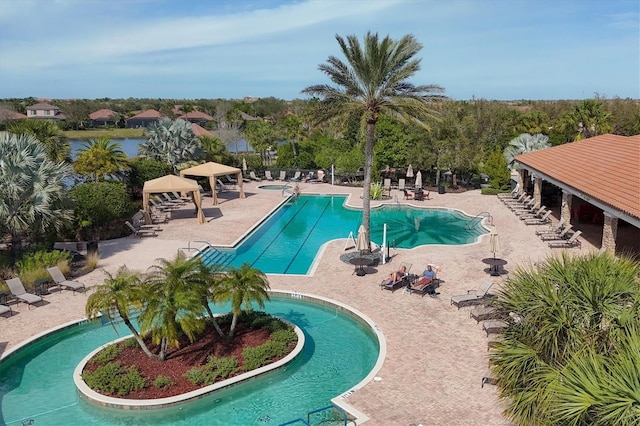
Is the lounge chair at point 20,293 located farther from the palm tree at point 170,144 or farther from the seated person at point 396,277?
the palm tree at point 170,144

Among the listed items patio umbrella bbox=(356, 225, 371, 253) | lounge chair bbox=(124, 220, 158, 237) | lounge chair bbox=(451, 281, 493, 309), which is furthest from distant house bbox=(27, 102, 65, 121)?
lounge chair bbox=(451, 281, 493, 309)

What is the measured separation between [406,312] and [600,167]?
1352cm

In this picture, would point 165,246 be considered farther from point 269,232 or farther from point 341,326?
point 341,326

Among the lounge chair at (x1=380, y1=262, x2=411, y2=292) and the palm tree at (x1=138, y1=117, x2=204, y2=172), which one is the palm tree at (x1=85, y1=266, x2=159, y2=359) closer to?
the lounge chair at (x1=380, y1=262, x2=411, y2=292)

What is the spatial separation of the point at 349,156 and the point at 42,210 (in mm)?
24926

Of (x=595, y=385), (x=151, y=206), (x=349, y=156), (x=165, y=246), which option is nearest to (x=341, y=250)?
(x=165, y=246)

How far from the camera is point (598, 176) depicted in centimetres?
2103

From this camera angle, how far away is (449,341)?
490 inches

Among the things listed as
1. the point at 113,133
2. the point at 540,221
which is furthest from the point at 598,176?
the point at 113,133

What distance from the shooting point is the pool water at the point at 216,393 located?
394 inches

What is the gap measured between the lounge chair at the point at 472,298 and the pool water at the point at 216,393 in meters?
2.97

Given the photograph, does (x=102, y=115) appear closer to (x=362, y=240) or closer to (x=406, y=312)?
(x=362, y=240)

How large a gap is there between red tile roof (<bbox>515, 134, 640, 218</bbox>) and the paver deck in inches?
115

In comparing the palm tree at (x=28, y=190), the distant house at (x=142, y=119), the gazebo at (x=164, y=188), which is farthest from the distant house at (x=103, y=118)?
the palm tree at (x=28, y=190)
